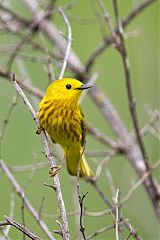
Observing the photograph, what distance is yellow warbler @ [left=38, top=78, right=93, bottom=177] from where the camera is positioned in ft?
13.8

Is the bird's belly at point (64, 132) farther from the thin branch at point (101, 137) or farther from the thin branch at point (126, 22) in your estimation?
the thin branch at point (126, 22)

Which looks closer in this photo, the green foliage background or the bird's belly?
the bird's belly

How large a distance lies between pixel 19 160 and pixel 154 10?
7.17 feet

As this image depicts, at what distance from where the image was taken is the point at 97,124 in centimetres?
699

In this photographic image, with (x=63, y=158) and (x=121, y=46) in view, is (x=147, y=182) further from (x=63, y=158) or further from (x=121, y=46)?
(x=121, y=46)

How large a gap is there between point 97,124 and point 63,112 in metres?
2.70

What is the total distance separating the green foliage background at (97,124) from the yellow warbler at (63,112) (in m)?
0.36

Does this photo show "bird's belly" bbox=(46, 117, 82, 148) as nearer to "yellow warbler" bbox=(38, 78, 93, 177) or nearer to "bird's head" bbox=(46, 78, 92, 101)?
"yellow warbler" bbox=(38, 78, 93, 177)

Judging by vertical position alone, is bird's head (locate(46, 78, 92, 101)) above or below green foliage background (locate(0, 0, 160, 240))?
below

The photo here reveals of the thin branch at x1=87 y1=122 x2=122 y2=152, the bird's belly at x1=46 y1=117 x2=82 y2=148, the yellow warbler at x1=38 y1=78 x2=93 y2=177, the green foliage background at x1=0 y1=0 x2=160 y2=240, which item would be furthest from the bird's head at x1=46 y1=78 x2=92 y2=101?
the thin branch at x1=87 y1=122 x2=122 y2=152

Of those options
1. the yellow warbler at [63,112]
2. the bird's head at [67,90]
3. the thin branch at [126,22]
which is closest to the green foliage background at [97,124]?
the thin branch at [126,22]

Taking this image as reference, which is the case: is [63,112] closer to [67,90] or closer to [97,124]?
[67,90]

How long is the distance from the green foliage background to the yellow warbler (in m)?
0.36

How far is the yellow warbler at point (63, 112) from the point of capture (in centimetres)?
421
